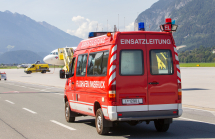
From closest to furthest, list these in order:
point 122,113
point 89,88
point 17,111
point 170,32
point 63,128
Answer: point 122,113 < point 170,32 < point 89,88 < point 63,128 < point 17,111

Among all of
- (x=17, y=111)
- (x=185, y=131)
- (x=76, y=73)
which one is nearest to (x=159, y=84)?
(x=185, y=131)

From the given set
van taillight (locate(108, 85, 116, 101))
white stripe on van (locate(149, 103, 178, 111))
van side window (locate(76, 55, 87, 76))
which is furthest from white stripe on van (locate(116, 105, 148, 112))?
van side window (locate(76, 55, 87, 76))

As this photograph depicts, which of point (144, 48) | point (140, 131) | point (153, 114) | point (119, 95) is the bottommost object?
point (140, 131)

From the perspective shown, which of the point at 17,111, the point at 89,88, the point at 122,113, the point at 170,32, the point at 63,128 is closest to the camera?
the point at 122,113

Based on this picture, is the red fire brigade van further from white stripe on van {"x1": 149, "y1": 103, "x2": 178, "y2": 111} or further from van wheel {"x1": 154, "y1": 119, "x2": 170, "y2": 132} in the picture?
van wheel {"x1": 154, "y1": 119, "x2": 170, "y2": 132}

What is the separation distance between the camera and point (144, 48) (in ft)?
24.5

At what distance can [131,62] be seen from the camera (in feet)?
24.2

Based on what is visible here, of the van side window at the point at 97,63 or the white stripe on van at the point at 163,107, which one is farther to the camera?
the van side window at the point at 97,63

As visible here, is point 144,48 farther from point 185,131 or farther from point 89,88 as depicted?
point 185,131

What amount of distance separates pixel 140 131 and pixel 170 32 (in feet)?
8.72

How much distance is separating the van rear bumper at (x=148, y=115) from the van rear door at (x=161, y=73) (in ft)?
0.34

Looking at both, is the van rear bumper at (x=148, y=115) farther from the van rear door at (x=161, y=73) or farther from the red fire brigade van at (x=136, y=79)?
the van rear door at (x=161, y=73)

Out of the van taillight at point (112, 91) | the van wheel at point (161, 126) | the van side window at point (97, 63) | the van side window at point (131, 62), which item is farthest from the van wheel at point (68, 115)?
the van side window at point (131, 62)

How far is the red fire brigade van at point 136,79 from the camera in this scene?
715cm
